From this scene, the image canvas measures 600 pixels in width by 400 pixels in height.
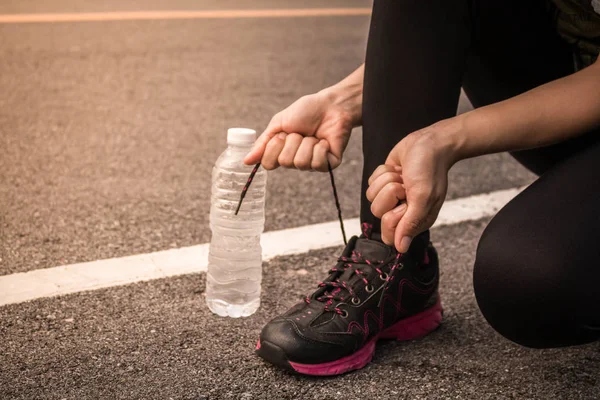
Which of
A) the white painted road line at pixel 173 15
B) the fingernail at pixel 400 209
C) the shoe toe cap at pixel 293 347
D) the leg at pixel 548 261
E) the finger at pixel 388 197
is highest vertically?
the finger at pixel 388 197

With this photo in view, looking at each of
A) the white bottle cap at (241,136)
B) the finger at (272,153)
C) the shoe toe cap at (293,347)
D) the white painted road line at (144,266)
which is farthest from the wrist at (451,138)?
the white painted road line at (144,266)

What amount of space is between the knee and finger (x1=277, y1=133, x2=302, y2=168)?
56 centimetres

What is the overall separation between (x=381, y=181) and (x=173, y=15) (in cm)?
611

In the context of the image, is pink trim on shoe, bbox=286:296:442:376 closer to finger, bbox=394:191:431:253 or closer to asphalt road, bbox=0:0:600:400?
asphalt road, bbox=0:0:600:400

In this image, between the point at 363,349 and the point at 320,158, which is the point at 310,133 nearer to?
the point at 320,158

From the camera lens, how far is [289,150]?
7.23 feet

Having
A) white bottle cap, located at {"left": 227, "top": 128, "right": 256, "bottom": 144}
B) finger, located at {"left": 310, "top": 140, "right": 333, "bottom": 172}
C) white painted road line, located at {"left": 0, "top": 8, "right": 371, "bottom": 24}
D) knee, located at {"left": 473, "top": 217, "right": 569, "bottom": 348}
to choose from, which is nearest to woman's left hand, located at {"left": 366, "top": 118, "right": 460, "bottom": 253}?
knee, located at {"left": 473, "top": 217, "right": 569, "bottom": 348}

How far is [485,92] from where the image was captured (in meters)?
2.49

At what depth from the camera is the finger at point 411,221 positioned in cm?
181

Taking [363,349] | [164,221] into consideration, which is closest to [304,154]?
[363,349]

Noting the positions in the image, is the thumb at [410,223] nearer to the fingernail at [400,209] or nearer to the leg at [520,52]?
the fingernail at [400,209]

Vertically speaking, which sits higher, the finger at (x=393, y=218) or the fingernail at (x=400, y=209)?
the fingernail at (x=400, y=209)

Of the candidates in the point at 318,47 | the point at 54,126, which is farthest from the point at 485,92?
the point at 318,47

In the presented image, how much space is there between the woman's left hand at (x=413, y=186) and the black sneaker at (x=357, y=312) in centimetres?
31
